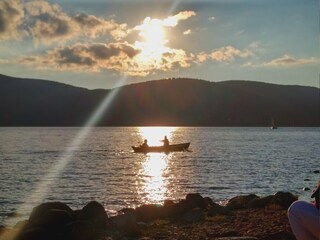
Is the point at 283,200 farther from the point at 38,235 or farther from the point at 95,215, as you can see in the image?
the point at 38,235

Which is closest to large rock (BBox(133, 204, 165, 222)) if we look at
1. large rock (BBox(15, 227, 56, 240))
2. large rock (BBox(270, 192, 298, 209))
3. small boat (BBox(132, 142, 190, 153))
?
large rock (BBox(270, 192, 298, 209))

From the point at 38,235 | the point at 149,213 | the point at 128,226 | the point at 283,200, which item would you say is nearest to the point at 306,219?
the point at 38,235

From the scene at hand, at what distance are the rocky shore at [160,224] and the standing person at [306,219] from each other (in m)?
4.95

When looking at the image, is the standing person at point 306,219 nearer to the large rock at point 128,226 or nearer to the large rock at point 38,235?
the large rock at point 38,235

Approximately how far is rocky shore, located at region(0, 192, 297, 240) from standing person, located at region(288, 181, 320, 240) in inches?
195

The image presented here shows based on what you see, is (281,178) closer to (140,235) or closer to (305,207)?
(140,235)

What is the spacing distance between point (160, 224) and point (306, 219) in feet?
37.5

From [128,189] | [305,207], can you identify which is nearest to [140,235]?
[305,207]

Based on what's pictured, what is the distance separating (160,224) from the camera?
1698cm

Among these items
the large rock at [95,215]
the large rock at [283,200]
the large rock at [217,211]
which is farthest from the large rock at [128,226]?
the large rock at [283,200]

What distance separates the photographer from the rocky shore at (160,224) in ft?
45.0

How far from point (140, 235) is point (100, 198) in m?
18.0

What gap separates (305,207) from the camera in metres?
5.97

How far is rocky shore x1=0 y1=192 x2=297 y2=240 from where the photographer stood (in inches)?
540
